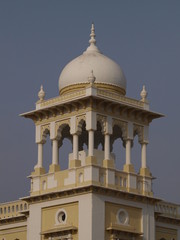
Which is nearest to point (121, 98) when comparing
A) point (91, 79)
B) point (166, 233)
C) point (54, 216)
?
point (91, 79)

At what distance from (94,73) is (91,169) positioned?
213 inches

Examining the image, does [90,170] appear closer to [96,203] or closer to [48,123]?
[96,203]

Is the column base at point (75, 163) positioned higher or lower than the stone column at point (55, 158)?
lower

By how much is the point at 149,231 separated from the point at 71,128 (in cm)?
662

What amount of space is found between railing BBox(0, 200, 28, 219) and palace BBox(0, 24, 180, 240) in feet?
0.34

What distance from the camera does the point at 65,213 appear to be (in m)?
43.0

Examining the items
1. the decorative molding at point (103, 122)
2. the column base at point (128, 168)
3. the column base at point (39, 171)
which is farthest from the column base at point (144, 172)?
the column base at point (39, 171)

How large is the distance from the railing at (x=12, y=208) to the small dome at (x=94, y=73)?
260 inches

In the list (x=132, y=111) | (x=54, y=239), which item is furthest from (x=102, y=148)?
(x=54, y=239)

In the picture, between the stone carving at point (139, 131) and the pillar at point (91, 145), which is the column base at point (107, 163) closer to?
the pillar at point (91, 145)

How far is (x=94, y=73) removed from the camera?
4441 cm

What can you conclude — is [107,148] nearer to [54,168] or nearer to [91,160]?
[91,160]

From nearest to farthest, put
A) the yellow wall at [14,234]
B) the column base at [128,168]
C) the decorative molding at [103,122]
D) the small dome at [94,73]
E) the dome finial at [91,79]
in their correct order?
the dome finial at [91,79] < the decorative molding at [103,122] < the column base at [128,168] < the small dome at [94,73] < the yellow wall at [14,234]

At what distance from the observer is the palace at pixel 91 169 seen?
138 feet
